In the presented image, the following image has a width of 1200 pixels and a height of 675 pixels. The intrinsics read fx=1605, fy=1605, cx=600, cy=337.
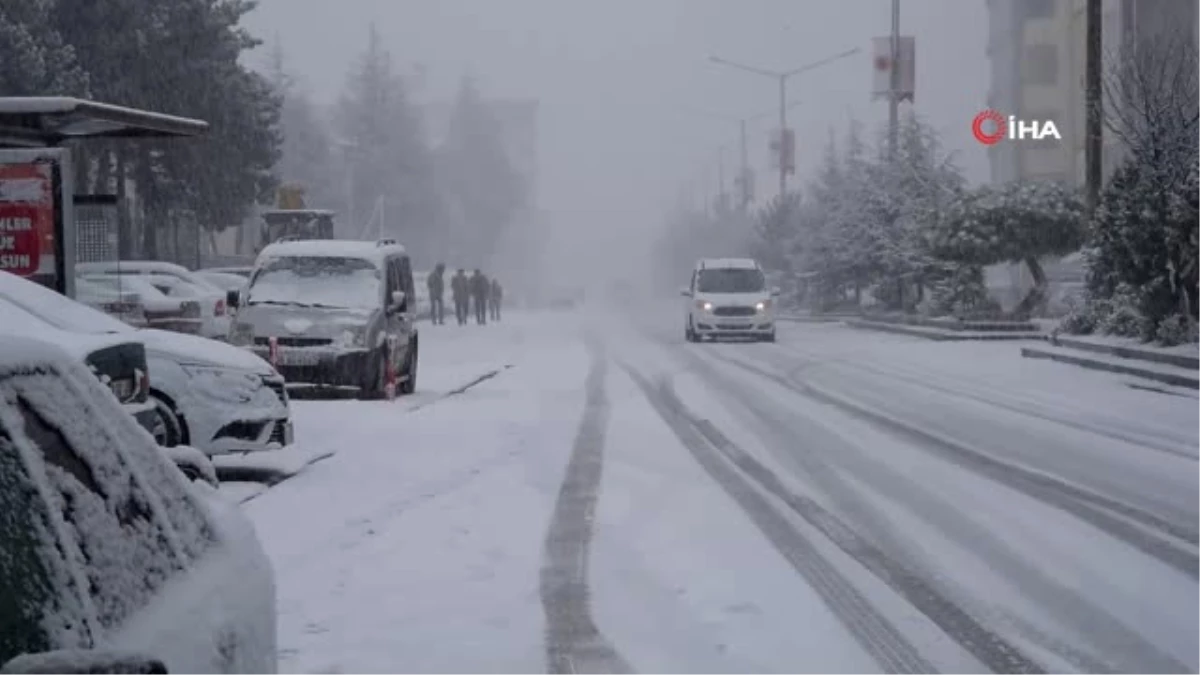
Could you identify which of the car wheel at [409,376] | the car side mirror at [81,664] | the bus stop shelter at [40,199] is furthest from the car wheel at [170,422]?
the car side mirror at [81,664]

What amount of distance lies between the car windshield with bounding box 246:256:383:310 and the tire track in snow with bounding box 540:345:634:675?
Answer: 630 centimetres

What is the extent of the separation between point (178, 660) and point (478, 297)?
163 feet

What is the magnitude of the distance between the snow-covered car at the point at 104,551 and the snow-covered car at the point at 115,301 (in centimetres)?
1987

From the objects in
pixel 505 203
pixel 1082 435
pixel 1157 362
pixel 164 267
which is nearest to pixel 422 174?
pixel 505 203

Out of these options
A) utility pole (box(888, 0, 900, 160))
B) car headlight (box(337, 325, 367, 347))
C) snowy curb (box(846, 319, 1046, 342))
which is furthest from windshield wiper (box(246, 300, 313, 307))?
utility pole (box(888, 0, 900, 160))

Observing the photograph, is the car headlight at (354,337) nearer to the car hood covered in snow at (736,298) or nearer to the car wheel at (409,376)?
the car wheel at (409,376)

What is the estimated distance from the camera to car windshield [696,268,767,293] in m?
38.9

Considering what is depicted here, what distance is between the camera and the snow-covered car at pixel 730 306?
37500 millimetres

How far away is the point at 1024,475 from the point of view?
41.4 feet

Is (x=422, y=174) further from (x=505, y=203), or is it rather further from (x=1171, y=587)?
(x=1171, y=587)

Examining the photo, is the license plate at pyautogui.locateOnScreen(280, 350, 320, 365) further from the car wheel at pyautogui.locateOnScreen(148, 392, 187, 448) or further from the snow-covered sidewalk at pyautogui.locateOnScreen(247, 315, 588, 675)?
the car wheel at pyautogui.locateOnScreen(148, 392, 187, 448)

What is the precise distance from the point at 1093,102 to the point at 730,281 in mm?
12369

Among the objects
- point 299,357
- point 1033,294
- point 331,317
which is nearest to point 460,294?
point 1033,294

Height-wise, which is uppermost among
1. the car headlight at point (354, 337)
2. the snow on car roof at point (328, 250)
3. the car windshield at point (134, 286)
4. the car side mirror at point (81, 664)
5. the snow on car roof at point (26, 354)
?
the snow on car roof at point (328, 250)
